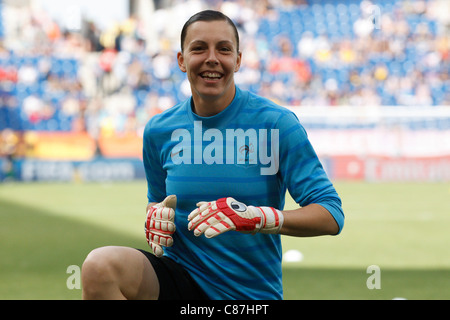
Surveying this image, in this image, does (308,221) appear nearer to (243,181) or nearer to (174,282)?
(243,181)

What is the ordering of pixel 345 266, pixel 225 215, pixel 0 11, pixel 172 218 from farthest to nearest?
pixel 0 11
pixel 345 266
pixel 172 218
pixel 225 215

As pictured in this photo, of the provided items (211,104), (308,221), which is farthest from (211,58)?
(308,221)

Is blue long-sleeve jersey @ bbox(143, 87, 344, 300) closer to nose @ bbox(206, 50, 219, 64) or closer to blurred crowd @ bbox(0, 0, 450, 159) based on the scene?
nose @ bbox(206, 50, 219, 64)

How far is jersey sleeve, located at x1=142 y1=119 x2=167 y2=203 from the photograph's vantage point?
3.56m

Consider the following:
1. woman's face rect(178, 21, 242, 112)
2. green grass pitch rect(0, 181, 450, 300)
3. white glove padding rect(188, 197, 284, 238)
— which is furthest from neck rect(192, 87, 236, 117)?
→ green grass pitch rect(0, 181, 450, 300)

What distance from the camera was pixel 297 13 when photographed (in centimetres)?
2677

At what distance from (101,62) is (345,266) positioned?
1786 centimetres

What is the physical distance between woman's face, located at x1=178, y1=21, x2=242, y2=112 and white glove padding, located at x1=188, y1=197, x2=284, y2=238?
606 millimetres

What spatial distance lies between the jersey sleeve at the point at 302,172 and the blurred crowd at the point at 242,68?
1702 centimetres

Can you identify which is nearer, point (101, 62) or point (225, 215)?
point (225, 215)

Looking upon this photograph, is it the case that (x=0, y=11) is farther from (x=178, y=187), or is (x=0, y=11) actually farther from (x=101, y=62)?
(x=178, y=187)

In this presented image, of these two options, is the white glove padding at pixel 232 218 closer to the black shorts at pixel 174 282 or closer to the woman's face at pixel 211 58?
the black shorts at pixel 174 282

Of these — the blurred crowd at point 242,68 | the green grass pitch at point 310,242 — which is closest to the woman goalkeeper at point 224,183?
the green grass pitch at point 310,242
